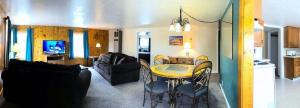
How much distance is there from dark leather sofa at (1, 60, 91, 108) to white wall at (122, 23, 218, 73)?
15.4ft

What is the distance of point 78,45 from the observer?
27.8 ft

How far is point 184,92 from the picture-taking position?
2.80 m

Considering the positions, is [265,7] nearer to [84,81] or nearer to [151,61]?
[84,81]

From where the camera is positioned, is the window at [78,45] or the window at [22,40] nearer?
the window at [22,40]

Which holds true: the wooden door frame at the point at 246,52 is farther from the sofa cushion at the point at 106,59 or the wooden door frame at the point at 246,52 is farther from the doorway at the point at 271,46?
the doorway at the point at 271,46

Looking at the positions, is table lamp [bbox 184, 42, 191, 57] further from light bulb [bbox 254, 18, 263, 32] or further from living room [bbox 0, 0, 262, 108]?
light bulb [bbox 254, 18, 263, 32]

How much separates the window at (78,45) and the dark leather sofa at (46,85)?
5543 mm

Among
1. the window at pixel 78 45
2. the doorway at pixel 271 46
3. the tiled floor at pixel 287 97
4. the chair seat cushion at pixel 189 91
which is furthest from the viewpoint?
the window at pixel 78 45

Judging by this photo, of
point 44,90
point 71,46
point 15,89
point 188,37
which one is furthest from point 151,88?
point 71,46

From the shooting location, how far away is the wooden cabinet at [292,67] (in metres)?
5.92

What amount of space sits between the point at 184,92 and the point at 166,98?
82 centimetres

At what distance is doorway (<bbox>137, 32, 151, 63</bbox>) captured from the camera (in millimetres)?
7676

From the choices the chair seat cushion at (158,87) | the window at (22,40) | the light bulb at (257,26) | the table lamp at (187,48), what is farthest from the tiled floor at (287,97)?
the window at (22,40)

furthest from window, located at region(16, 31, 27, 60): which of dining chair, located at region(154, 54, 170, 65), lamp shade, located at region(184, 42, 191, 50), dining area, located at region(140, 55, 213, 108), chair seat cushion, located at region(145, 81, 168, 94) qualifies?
chair seat cushion, located at region(145, 81, 168, 94)
